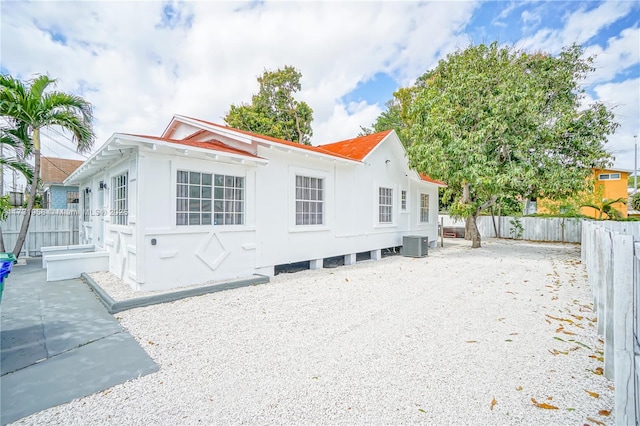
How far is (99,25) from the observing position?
8.89 m

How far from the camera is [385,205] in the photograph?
41.0 feet

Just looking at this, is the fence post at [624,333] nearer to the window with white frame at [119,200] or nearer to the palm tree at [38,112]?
the window with white frame at [119,200]

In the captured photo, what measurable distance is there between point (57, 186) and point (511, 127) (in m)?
21.8

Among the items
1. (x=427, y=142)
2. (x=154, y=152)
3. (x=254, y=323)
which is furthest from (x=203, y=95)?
(x=254, y=323)

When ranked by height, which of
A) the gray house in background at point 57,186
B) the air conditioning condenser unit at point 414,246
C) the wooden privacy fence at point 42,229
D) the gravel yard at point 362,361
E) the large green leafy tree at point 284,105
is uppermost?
the large green leafy tree at point 284,105

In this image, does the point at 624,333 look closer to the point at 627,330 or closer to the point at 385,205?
the point at 627,330

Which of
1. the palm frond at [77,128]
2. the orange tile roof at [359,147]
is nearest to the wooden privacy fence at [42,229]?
the palm frond at [77,128]

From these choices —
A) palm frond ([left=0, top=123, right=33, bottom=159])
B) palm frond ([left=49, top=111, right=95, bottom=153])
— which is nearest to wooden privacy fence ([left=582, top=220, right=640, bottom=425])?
palm frond ([left=49, top=111, right=95, bottom=153])

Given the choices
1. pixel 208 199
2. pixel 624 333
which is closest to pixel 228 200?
pixel 208 199

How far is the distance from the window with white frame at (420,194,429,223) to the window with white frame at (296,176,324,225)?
7.20 m

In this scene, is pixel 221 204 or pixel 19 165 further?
pixel 19 165

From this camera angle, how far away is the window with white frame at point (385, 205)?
12227mm

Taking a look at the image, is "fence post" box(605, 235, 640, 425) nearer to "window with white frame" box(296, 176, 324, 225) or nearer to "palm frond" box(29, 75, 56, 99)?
"window with white frame" box(296, 176, 324, 225)

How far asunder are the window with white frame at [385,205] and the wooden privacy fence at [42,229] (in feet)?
40.3
